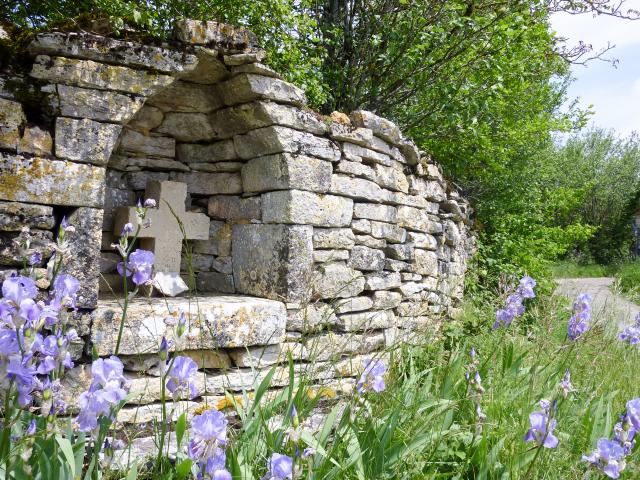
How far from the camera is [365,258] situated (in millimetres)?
4102

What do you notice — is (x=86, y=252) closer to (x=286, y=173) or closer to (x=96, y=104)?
(x=96, y=104)

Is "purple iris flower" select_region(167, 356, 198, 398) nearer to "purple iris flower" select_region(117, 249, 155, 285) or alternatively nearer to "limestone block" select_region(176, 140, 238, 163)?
"purple iris flower" select_region(117, 249, 155, 285)

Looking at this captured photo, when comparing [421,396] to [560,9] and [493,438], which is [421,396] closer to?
[493,438]

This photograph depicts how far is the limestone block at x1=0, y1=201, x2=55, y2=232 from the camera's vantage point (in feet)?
8.66

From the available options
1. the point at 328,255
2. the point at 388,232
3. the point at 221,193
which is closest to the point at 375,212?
the point at 388,232

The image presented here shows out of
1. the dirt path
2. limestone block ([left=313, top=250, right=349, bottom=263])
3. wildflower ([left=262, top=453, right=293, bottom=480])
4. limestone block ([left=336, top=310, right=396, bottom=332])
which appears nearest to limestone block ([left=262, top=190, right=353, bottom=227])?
limestone block ([left=313, top=250, right=349, bottom=263])

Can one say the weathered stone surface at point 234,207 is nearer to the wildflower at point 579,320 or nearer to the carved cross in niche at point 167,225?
the carved cross in niche at point 167,225

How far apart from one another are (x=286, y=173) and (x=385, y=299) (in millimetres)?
1321

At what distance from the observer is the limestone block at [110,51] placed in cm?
281

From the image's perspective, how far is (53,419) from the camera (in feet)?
4.28

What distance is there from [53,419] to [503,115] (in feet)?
23.0

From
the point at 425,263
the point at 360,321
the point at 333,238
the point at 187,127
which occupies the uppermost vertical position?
the point at 187,127

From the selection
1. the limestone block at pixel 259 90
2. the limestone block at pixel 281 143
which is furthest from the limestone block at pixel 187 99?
the limestone block at pixel 281 143

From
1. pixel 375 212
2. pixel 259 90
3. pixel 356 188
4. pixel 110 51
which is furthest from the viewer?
pixel 375 212
